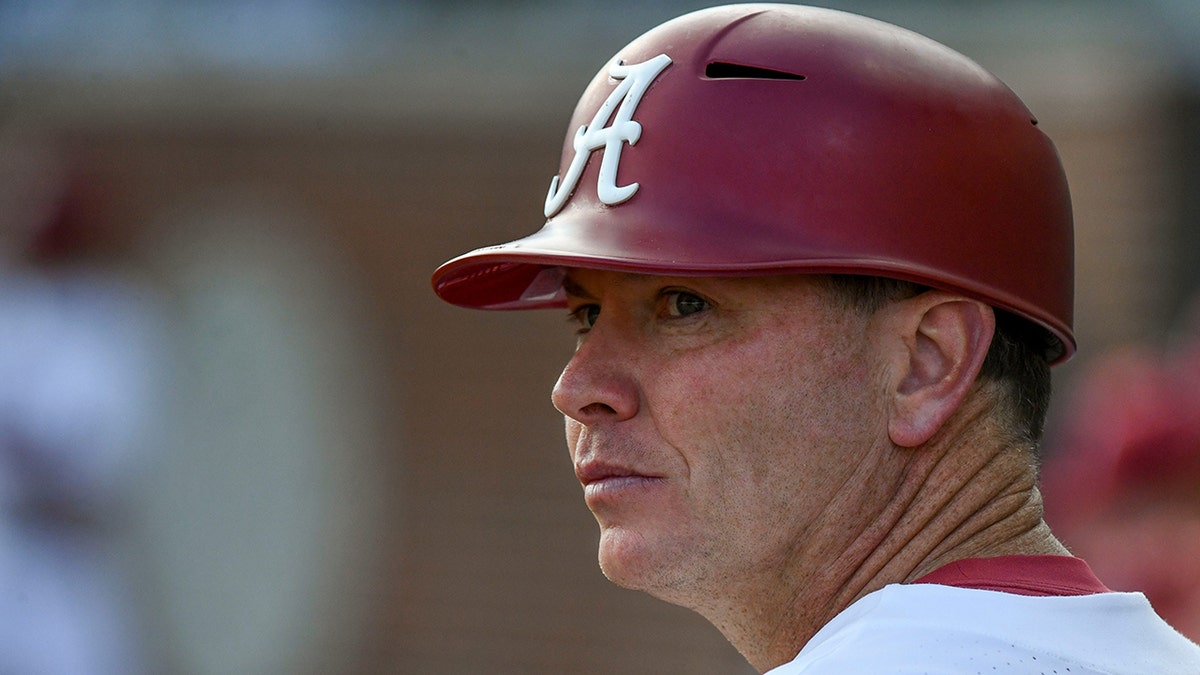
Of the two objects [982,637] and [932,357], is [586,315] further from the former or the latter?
[982,637]

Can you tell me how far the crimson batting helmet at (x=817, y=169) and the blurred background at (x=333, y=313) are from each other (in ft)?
14.6

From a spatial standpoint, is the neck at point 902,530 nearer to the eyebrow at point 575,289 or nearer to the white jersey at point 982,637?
the white jersey at point 982,637

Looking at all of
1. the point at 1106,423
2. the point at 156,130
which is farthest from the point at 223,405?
the point at 1106,423

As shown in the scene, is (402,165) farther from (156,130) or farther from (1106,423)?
(1106,423)

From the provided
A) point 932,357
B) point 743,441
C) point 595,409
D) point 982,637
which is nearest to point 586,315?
point 595,409

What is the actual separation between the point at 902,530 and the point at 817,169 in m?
0.52

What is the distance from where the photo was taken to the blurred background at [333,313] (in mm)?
6934

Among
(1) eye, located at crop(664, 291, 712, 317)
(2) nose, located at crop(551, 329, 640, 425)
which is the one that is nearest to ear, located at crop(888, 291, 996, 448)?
(1) eye, located at crop(664, 291, 712, 317)

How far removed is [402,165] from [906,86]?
18.8ft

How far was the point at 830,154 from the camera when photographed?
2033mm

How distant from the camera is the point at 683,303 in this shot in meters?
2.13

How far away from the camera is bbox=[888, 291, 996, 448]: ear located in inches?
82.2

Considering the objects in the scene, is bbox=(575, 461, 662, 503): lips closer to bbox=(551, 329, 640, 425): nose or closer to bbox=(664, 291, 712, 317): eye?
bbox=(551, 329, 640, 425): nose

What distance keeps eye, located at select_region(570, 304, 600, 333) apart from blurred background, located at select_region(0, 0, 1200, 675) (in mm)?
4384
